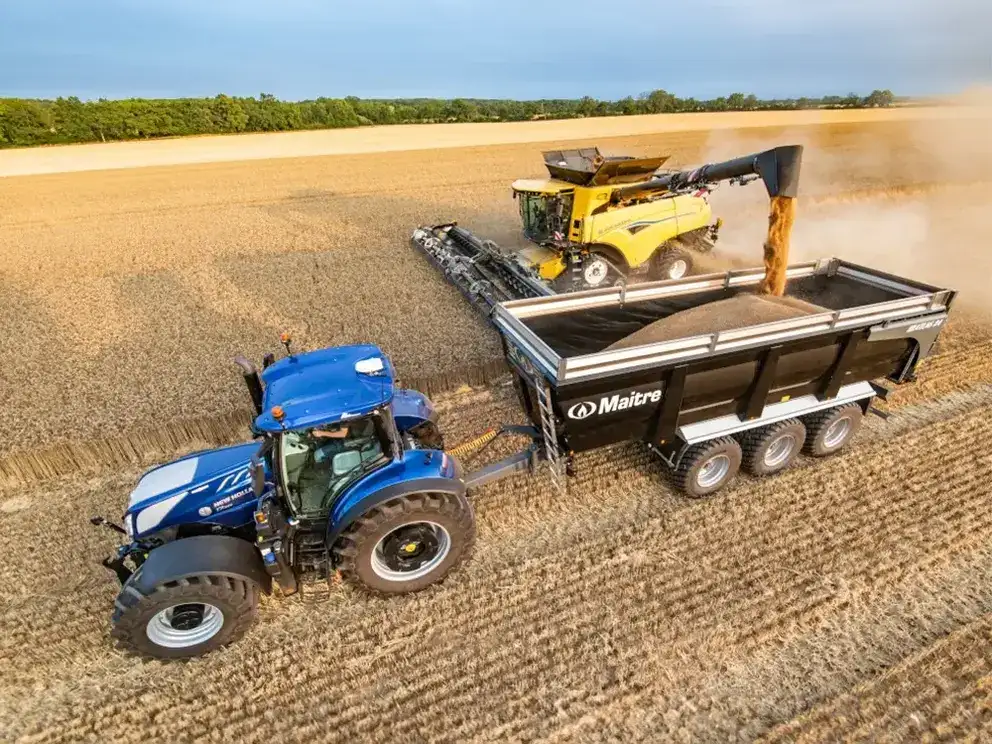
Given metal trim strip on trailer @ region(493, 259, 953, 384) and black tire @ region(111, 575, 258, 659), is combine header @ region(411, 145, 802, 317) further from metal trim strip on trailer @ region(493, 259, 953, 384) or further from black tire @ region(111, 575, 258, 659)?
black tire @ region(111, 575, 258, 659)

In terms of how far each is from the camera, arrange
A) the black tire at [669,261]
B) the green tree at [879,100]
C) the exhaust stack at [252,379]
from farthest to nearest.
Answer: the green tree at [879,100]
the black tire at [669,261]
the exhaust stack at [252,379]

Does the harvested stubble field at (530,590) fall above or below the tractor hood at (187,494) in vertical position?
below

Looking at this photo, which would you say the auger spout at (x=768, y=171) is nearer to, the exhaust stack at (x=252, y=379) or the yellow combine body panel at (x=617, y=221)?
the yellow combine body panel at (x=617, y=221)

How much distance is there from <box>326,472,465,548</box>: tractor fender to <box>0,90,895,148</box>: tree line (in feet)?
137

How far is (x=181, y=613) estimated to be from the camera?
3615mm

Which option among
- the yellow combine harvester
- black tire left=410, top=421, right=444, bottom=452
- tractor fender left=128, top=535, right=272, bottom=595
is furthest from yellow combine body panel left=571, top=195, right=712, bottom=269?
tractor fender left=128, top=535, right=272, bottom=595

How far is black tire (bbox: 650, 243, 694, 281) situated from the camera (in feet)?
33.7

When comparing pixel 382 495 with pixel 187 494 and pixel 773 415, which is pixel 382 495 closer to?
pixel 187 494

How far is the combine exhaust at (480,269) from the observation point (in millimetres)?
8688

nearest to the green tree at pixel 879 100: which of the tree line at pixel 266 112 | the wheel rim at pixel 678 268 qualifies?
the tree line at pixel 266 112

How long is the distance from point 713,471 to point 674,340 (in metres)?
1.63

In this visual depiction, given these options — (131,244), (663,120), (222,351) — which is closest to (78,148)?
(131,244)

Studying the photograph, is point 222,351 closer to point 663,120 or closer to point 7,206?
point 7,206

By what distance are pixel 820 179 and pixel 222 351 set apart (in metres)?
20.2
